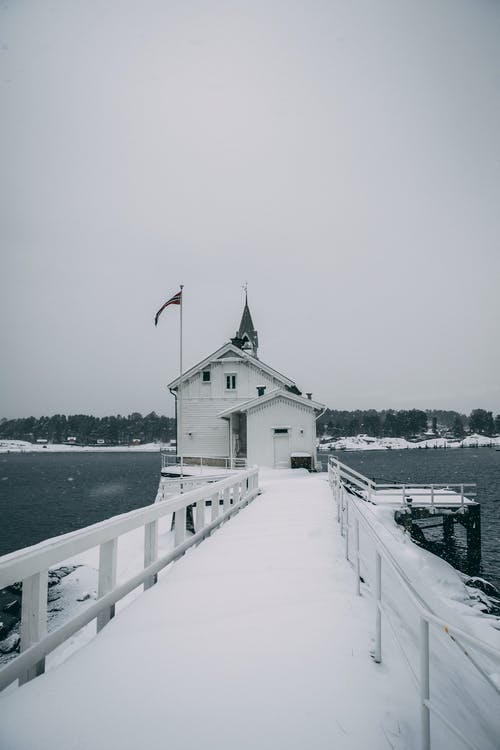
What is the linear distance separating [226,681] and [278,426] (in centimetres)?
2291

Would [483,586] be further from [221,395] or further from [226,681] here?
[221,395]

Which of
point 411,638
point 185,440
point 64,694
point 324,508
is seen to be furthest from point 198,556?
point 185,440

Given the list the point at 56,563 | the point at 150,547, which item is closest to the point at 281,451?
the point at 150,547

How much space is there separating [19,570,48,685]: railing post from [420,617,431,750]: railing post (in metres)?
2.55

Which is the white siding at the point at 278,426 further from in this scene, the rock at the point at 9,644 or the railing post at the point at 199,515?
the railing post at the point at 199,515

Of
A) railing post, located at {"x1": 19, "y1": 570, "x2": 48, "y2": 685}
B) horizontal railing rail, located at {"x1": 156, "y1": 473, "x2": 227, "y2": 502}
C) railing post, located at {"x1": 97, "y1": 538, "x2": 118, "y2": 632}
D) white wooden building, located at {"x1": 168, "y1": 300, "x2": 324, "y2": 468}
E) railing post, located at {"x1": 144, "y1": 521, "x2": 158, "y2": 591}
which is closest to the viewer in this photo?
railing post, located at {"x1": 19, "y1": 570, "x2": 48, "y2": 685}

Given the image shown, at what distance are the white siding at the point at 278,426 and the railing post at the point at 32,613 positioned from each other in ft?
75.0

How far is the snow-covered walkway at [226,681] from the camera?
7.97ft

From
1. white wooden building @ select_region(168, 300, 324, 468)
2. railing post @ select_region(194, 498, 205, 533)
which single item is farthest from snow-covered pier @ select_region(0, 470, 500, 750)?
white wooden building @ select_region(168, 300, 324, 468)

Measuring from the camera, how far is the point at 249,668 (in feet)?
10.3

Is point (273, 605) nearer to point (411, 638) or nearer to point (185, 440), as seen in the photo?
point (411, 638)

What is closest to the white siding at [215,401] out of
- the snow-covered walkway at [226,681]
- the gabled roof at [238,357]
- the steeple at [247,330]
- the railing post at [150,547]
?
the gabled roof at [238,357]

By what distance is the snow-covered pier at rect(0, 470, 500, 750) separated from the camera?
242 centimetres

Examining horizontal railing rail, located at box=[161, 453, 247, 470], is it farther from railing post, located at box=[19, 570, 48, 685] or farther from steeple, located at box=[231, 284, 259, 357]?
railing post, located at box=[19, 570, 48, 685]
